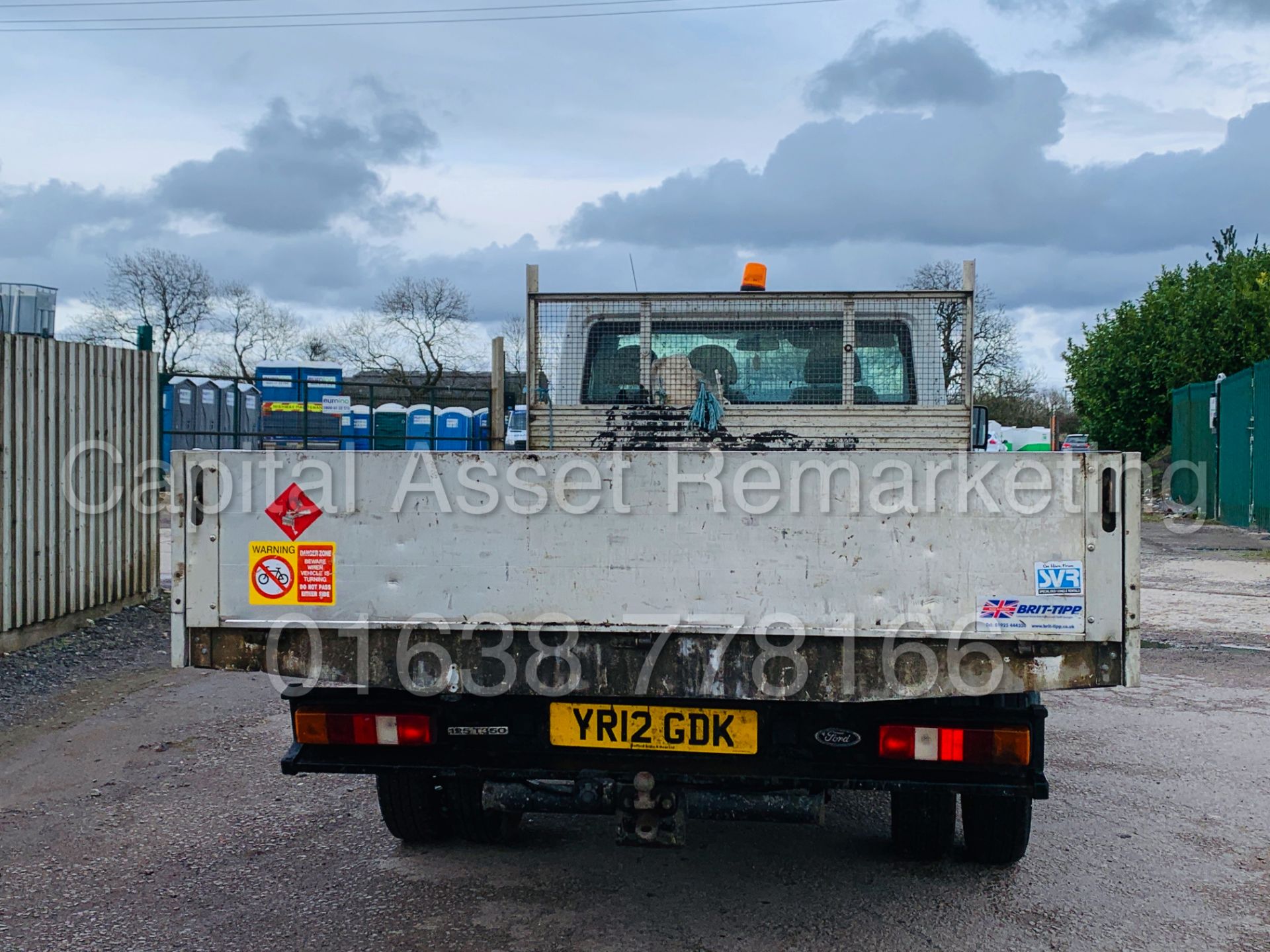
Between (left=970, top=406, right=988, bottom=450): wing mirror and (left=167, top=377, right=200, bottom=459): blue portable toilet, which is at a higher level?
(left=167, top=377, right=200, bottom=459): blue portable toilet

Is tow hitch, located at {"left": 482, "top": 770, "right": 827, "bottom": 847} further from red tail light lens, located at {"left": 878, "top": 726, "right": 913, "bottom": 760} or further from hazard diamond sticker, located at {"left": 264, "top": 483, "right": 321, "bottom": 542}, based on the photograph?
hazard diamond sticker, located at {"left": 264, "top": 483, "right": 321, "bottom": 542}

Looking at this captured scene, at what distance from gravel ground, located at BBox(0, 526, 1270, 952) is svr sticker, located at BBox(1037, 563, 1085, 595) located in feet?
3.85

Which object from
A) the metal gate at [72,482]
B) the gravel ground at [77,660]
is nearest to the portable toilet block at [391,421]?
the metal gate at [72,482]

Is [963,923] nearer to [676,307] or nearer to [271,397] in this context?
[676,307]

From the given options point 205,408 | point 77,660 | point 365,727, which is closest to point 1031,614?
point 365,727

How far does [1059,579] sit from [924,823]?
1338 millimetres

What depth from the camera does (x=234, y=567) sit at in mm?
3455

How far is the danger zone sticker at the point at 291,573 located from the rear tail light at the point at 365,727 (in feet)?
1.56

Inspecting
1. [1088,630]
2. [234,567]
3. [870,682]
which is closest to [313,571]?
[234,567]

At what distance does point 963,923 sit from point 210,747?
3960 millimetres

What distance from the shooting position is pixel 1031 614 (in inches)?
126

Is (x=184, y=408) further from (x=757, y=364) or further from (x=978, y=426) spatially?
(x=978, y=426)

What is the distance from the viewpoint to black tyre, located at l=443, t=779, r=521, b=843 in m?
4.32

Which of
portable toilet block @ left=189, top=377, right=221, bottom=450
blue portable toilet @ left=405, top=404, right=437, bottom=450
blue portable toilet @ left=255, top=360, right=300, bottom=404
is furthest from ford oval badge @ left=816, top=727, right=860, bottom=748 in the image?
blue portable toilet @ left=405, top=404, right=437, bottom=450
